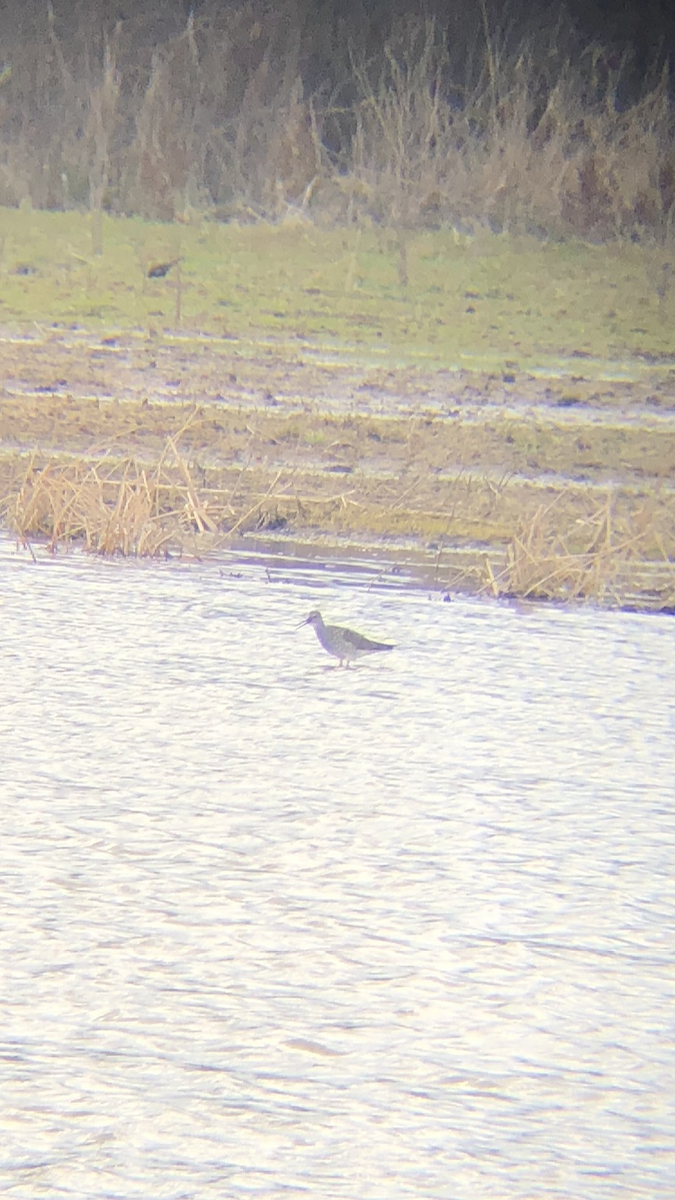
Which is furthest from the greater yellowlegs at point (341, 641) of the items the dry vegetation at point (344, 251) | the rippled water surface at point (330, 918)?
the dry vegetation at point (344, 251)

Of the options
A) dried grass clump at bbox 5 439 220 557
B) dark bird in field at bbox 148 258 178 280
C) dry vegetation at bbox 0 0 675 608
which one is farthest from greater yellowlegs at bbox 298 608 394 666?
dark bird in field at bbox 148 258 178 280

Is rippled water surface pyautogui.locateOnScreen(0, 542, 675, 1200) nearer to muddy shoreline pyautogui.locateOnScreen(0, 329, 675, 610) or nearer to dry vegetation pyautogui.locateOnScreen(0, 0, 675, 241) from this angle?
muddy shoreline pyautogui.locateOnScreen(0, 329, 675, 610)

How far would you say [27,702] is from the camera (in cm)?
262

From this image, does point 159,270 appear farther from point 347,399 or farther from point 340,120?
point 347,399

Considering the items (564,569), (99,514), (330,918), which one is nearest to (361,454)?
(99,514)

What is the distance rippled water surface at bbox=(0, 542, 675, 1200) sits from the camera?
1.34 metres

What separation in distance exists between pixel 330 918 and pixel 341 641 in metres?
1.16

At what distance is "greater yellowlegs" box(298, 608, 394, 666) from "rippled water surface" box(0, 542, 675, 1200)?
0.11 feet

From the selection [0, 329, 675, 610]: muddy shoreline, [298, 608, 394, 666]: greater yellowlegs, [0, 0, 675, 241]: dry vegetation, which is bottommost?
[0, 329, 675, 610]: muddy shoreline

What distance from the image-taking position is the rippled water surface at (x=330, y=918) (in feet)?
4.41

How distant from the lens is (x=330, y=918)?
1.80 m

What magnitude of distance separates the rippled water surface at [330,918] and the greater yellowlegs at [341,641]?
3cm

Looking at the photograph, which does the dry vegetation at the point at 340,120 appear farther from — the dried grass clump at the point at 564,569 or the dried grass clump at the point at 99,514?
the dried grass clump at the point at 564,569

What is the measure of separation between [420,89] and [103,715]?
5.83m
